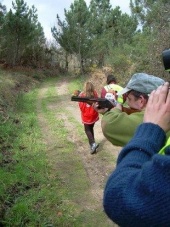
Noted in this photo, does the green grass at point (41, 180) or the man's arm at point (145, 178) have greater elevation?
the man's arm at point (145, 178)

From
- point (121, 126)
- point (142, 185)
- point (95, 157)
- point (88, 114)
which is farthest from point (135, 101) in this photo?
point (88, 114)

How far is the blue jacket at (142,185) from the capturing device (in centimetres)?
109

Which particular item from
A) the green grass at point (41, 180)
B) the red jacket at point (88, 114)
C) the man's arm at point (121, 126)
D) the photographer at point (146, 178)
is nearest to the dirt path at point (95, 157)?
the green grass at point (41, 180)

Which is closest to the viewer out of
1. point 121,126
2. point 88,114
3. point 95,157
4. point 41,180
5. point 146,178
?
point 146,178

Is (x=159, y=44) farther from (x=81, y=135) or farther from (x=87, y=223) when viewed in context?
(x=87, y=223)

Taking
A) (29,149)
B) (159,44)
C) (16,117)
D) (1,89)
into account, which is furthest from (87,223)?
(1,89)

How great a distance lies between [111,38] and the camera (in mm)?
28188

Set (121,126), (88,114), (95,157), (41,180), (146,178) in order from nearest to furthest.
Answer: (146,178) → (121,126) → (41,180) → (95,157) → (88,114)

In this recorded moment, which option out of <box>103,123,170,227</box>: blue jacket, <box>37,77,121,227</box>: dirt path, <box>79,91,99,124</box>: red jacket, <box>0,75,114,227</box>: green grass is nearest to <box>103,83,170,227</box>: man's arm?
<box>103,123,170,227</box>: blue jacket

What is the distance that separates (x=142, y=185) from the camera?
3.74ft

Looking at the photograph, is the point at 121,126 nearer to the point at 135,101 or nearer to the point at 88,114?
the point at 135,101

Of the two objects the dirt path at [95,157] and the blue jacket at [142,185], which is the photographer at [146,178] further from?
the dirt path at [95,157]

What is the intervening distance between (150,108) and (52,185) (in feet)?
16.6

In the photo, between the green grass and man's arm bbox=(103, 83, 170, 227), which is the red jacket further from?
man's arm bbox=(103, 83, 170, 227)
